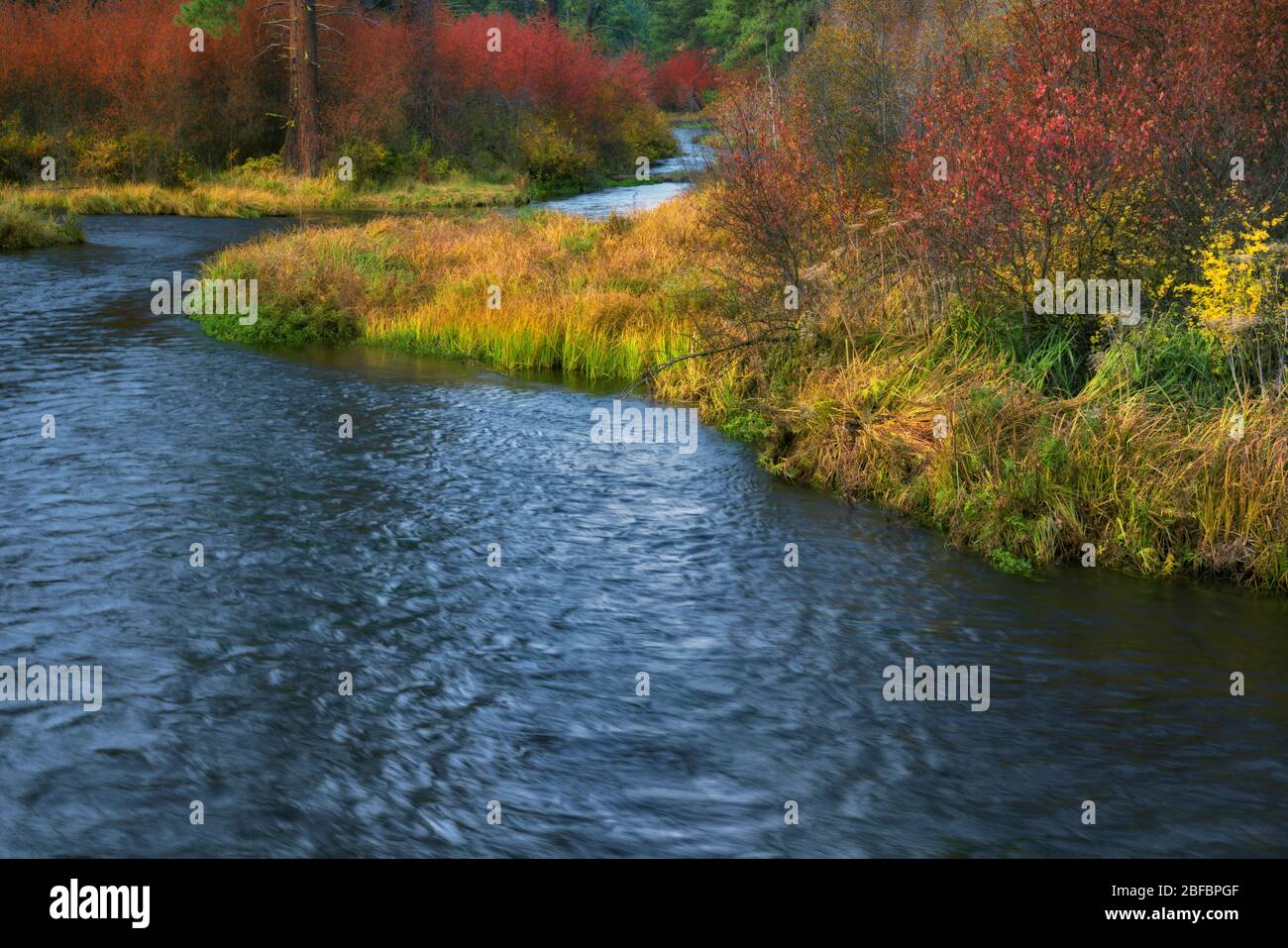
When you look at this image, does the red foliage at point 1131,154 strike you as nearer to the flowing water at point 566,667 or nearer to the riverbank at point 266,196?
the flowing water at point 566,667

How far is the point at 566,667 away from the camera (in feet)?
23.4

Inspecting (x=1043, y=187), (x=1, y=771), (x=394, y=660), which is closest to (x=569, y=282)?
(x=1043, y=187)

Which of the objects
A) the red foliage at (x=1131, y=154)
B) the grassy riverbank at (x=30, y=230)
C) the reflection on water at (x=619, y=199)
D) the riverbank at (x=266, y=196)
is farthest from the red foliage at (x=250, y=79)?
the red foliage at (x=1131, y=154)

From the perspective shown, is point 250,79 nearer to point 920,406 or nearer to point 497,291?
point 497,291

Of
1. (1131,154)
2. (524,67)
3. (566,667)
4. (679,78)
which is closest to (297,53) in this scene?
(524,67)

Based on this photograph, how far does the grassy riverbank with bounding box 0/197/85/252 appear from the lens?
24812 millimetres

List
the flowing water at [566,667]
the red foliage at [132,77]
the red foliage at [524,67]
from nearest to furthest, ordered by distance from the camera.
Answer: the flowing water at [566,667] → the red foliage at [132,77] → the red foliage at [524,67]

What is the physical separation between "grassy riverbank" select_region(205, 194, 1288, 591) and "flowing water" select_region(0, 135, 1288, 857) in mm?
355

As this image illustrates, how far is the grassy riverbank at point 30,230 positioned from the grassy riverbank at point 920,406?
10200 millimetres

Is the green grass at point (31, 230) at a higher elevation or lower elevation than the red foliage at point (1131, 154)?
higher

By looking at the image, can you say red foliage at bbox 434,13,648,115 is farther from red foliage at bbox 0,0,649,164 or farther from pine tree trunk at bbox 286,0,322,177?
pine tree trunk at bbox 286,0,322,177

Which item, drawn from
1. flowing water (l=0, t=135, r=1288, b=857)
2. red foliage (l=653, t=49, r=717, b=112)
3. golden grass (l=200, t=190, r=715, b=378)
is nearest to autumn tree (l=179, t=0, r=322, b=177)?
golden grass (l=200, t=190, r=715, b=378)

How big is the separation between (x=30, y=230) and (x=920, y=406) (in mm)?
21535

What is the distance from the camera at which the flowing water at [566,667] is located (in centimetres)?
558
